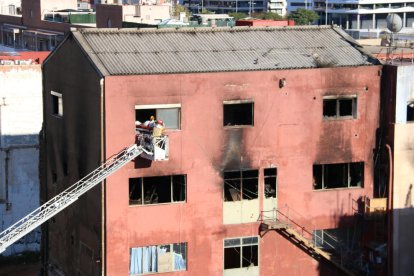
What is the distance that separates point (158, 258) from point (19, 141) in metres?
19.7

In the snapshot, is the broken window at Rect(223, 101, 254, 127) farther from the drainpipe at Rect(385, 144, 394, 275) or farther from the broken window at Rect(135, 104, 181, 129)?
the drainpipe at Rect(385, 144, 394, 275)

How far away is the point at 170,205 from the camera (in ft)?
129

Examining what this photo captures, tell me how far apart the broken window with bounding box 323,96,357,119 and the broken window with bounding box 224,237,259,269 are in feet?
19.4

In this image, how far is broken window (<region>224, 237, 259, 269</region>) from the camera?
40594 mm

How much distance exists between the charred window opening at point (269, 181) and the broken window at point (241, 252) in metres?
1.86

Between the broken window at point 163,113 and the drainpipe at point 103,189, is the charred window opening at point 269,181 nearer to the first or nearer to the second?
the broken window at point 163,113

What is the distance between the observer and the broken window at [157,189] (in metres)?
39.1

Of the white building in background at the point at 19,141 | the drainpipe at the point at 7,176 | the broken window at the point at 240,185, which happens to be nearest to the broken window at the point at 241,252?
the broken window at the point at 240,185

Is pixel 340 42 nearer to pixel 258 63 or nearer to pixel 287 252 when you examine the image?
pixel 258 63

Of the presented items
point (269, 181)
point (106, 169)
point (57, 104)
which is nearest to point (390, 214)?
point (269, 181)

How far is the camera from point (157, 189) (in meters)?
39.4

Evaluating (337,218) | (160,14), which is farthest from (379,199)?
(160,14)

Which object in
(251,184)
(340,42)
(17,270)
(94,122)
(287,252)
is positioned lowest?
(17,270)

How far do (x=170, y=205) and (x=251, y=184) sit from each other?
3.45 meters
